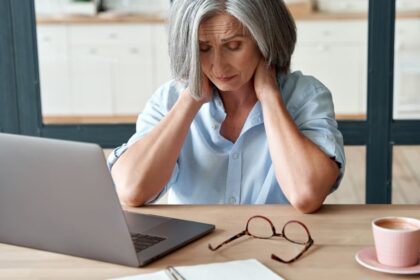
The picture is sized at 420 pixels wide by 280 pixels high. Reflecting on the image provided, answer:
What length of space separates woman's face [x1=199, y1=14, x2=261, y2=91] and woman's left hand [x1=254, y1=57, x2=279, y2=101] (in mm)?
38

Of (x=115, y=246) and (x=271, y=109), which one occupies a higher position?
(x=271, y=109)

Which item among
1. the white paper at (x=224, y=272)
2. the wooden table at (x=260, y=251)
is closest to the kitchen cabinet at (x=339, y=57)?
the wooden table at (x=260, y=251)

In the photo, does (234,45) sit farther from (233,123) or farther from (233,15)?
(233,123)

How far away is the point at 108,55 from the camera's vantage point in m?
2.91

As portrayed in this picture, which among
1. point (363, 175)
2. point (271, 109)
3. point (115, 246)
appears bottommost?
point (363, 175)

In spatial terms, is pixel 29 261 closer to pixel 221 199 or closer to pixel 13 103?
pixel 221 199

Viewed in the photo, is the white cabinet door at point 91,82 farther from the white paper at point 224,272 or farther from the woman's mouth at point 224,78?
the white paper at point 224,272

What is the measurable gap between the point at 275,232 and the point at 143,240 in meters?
0.26

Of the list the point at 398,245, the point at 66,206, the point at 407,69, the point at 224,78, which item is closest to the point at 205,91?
the point at 224,78

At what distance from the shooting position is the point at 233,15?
66.6 inches

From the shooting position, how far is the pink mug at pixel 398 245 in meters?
1.19

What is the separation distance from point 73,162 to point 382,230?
0.53m

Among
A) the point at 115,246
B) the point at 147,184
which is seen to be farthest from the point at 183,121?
the point at 115,246

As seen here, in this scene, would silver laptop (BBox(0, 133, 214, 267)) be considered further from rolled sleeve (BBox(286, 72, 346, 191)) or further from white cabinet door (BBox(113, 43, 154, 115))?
white cabinet door (BBox(113, 43, 154, 115))
